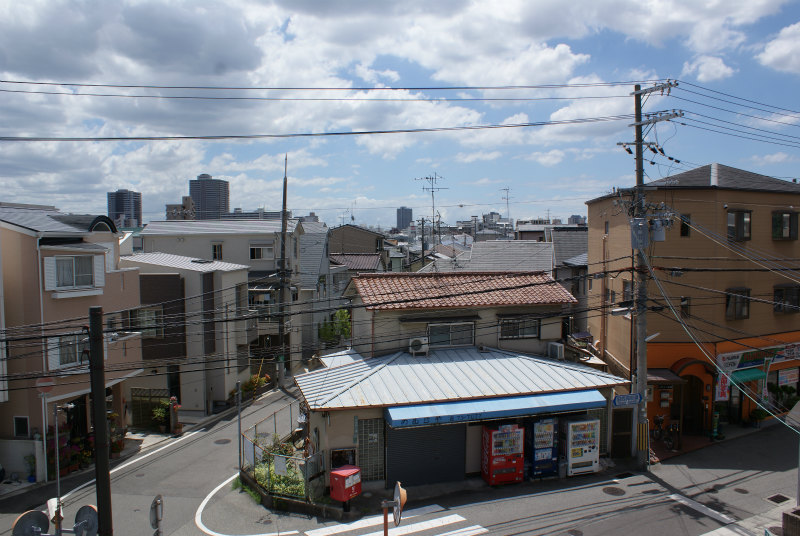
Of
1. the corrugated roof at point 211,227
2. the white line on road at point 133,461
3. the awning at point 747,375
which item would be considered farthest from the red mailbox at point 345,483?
the corrugated roof at point 211,227

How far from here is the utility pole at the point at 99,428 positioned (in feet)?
32.4

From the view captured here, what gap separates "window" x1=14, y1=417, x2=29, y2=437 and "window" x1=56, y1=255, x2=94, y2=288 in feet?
15.6

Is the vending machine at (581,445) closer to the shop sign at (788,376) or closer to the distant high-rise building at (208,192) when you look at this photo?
the shop sign at (788,376)

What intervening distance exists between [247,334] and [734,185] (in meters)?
24.7

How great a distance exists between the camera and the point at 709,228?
72.6 feet

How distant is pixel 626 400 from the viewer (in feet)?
58.3

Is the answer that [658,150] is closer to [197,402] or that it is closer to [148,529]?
[148,529]

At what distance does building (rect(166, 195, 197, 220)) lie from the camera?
49.2 meters

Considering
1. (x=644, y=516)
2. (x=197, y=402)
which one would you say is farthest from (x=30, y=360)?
(x=644, y=516)

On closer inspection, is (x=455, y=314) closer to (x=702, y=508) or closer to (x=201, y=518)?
(x=702, y=508)

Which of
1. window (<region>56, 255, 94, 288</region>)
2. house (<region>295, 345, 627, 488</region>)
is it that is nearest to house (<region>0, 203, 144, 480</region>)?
window (<region>56, 255, 94, 288</region>)

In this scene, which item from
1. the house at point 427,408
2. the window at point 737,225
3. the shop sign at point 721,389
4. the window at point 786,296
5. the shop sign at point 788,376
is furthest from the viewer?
the shop sign at point 788,376

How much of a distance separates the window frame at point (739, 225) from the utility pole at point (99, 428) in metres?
22.9

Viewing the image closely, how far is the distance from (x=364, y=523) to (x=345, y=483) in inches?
44.5
